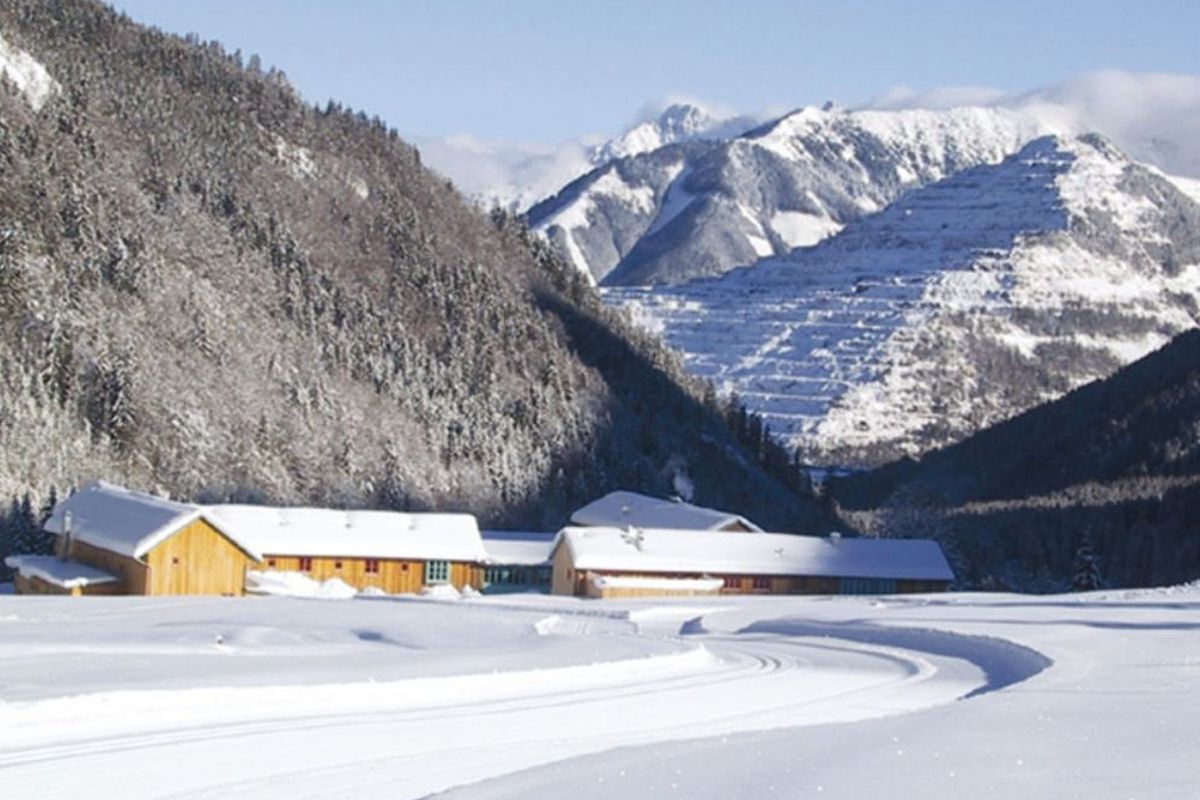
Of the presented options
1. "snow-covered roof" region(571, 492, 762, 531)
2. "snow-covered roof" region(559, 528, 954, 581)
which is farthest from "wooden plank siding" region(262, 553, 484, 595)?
"snow-covered roof" region(571, 492, 762, 531)

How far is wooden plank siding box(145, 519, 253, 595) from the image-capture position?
6956 centimetres

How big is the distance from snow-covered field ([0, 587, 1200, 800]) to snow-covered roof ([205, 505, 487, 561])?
30660mm

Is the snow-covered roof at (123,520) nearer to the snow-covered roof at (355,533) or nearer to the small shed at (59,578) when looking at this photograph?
the small shed at (59,578)

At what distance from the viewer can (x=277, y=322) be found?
426 ft

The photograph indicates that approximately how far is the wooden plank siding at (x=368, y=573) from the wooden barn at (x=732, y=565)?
20.5ft

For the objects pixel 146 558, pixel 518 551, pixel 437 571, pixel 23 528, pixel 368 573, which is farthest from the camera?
pixel 518 551

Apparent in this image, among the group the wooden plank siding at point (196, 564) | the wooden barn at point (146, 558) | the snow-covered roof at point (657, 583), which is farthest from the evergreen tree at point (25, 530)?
the snow-covered roof at point (657, 583)

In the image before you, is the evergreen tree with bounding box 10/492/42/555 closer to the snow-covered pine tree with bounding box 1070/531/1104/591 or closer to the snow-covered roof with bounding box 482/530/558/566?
the snow-covered roof with bounding box 482/530/558/566

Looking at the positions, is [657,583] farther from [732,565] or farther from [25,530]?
[25,530]

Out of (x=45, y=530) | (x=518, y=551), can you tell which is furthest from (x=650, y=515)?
(x=45, y=530)

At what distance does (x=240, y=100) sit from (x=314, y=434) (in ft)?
168

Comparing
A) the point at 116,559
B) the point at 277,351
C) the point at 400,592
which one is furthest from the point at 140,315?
the point at 116,559

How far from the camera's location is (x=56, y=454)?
307 ft

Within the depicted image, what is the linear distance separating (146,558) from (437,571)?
20370 millimetres
